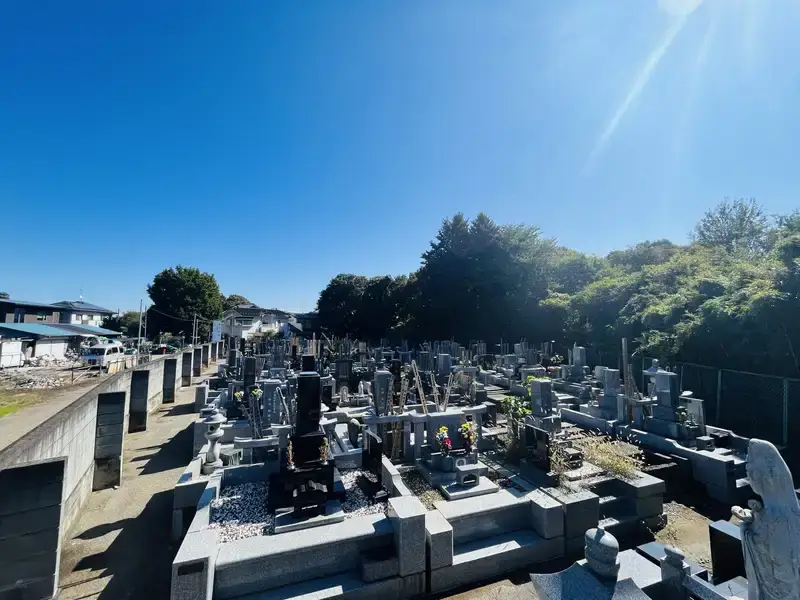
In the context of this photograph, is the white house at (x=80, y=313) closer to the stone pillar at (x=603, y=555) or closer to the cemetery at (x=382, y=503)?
the cemetery at (x=382, y=503)

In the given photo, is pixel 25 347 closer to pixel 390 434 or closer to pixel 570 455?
pixel 390 434

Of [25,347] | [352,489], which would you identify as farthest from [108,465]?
[25,347]

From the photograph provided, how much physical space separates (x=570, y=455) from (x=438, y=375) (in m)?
10.4

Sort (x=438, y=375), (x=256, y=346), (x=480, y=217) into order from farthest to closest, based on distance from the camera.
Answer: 1. (x=480, y=217)
2. (x=256, y=346)
3. (x=438, y=375)

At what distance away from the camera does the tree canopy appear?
1097cm

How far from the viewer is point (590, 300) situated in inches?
852

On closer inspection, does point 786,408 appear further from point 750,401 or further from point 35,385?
point 35,385

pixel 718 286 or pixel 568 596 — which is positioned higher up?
pixel 718 286

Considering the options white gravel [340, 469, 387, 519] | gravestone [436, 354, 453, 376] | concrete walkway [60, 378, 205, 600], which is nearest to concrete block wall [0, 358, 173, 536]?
concrete walkway [60, 378, 205, 600]

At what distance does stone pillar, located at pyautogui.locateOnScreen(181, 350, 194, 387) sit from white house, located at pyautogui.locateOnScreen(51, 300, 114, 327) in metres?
32.0

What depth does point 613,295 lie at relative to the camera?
2036 centimetres

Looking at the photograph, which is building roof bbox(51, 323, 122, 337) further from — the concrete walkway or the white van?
the concrete walkway

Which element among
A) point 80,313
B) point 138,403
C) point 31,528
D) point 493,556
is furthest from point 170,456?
point 80,313

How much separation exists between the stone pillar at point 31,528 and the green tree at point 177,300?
38601 millimetres
